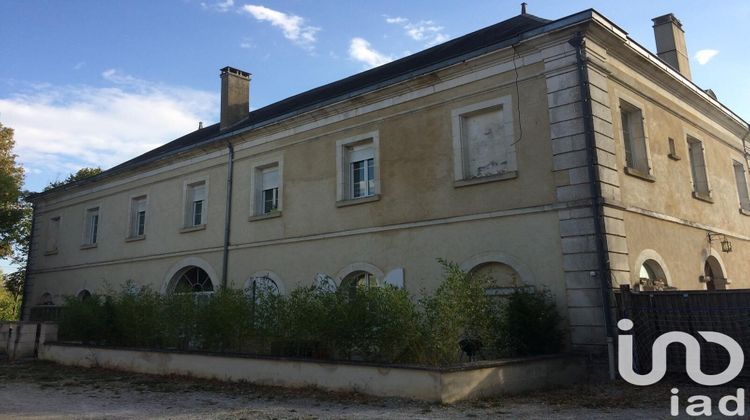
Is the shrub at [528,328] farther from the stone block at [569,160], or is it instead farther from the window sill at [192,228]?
the window sill at [192,228]

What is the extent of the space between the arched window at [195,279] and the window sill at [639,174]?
1111cm

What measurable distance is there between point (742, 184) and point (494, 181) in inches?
351

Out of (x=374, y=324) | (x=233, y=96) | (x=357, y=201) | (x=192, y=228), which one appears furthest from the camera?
(x=233, y=96)

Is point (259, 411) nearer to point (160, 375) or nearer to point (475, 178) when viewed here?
point (160, 375)

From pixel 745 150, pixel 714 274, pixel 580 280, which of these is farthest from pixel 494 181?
pixel 745 150

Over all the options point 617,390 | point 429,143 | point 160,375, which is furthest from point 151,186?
point 617,390

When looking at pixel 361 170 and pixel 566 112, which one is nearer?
pixel 566 112

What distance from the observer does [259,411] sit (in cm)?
711

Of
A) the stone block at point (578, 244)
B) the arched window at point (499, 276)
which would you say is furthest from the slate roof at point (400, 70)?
the arched window at point (499, 276)

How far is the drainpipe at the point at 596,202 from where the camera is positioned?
30.0 feet

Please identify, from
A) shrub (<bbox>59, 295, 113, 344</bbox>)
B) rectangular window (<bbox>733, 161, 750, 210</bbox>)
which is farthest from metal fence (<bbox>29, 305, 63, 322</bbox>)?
rectangular window (<bbox>733, 161, 750, 210</bbox>)

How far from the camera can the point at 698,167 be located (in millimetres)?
13703

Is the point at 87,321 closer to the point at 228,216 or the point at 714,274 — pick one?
the point at 228,216

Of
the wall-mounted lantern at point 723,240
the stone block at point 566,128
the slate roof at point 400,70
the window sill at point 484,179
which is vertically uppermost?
the slate roof at point 400,70
